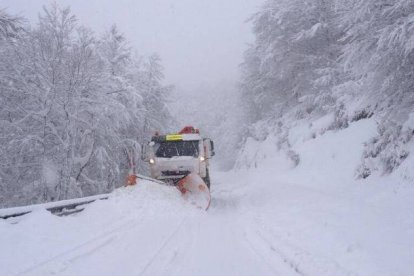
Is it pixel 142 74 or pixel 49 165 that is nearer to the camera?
pixel 49 165

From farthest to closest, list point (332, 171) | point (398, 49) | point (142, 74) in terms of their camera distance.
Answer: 1. point (142, 74)
2. point (332, 171)
3. point (398, 49)

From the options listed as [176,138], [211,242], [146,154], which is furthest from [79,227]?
[176,138]

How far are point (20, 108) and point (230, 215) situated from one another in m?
9.74

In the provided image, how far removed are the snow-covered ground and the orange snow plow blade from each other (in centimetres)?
53

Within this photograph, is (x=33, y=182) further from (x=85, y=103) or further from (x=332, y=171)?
(x=332, y=171)

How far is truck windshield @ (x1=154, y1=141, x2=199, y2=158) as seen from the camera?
16.9 meters

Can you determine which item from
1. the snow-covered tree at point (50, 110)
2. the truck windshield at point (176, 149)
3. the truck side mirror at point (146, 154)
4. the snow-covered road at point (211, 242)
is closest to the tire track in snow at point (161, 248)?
the snow-covered road at point (211, 242)

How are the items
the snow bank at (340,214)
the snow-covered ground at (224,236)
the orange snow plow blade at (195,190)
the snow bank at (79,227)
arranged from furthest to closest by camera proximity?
1. the orange snow plow blade at (195,190)
2. the snow bank at (340,214)
3. the snow-covered ground at (224,236)
4. the snow bank at (79,227)

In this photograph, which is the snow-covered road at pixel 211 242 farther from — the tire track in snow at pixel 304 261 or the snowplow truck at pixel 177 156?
the snowplow truck at pixel 177 156

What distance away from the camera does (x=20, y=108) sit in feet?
55.1

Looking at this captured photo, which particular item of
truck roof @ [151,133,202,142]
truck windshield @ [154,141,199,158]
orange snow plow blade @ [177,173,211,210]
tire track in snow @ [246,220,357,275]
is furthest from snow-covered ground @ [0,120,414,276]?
truck roof @ [151,133,202,142]

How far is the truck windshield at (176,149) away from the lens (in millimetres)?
16875

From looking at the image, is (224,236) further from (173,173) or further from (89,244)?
(173,173)

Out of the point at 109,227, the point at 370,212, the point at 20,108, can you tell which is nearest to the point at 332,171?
the point at 370,212
